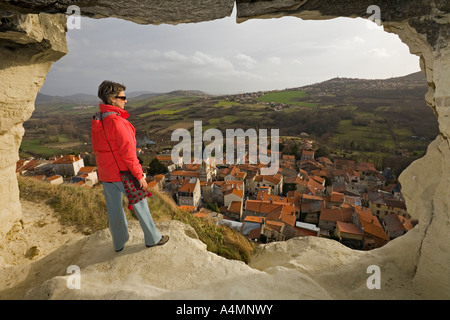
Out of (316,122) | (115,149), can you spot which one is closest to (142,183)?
(115,149)

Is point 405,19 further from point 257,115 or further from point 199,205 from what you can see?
point 257,115

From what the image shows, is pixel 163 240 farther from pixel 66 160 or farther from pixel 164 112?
pixel 164 112

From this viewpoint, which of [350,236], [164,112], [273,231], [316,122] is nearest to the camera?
[273,231]

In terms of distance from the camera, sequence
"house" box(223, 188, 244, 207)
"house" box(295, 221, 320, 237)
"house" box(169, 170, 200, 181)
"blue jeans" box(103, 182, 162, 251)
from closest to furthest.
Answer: "blue jeans" box(103, 182, 162, 251) < "house" box(295, 221, 320, 237) < "house" box(223, 188, 244, 207) < "house" box(169, 170, 200, 181)

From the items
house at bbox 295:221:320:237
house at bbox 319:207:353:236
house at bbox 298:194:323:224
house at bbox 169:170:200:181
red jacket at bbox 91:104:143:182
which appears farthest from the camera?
house at bbox 169:170:200:181

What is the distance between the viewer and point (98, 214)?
557 cm

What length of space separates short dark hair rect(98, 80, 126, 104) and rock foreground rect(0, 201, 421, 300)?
76.9 inches

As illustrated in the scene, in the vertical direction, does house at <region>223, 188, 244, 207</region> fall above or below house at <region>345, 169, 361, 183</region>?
below

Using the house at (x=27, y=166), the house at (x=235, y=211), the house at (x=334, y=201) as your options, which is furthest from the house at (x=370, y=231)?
the house at (x=27, y=166)

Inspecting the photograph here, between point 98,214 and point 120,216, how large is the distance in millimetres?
3106

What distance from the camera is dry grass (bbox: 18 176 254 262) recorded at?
193 inches

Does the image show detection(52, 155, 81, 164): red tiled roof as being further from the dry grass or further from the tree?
the dry grass

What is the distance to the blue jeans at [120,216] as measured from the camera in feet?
9.36

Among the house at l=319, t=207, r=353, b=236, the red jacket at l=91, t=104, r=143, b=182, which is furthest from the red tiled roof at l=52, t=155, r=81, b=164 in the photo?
the red jacket at l=91, t=104, r=143, b=182
